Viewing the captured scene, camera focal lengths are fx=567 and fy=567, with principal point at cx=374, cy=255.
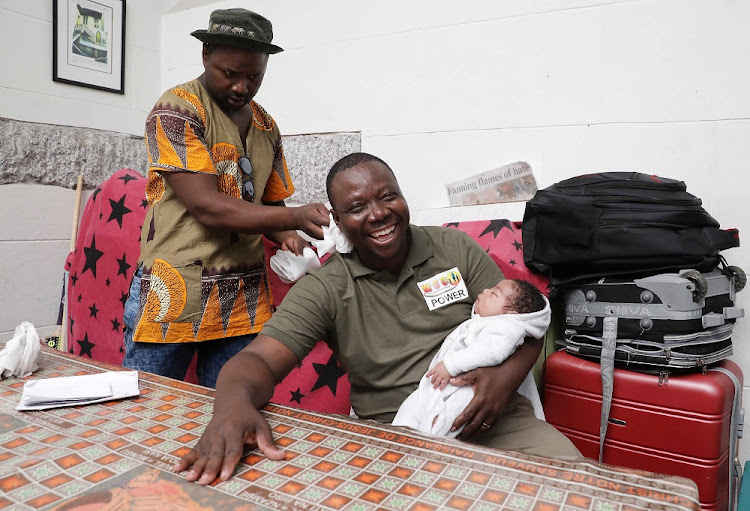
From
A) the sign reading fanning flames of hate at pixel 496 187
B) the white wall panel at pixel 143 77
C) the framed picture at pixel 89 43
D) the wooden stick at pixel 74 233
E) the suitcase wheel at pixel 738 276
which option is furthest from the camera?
the white wall panel at pixel 143 77

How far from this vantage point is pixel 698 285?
1876 mm

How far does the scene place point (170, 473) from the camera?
42.1 inches

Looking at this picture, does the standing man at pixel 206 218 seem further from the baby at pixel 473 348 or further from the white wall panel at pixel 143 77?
the white wall panel at pixel 143 77

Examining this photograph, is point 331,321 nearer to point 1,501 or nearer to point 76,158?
point 1,501

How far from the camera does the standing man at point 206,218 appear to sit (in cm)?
176

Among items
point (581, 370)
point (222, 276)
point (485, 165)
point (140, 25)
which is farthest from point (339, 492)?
point (140, 25)

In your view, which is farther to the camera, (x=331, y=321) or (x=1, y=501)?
(x=331, y=321)

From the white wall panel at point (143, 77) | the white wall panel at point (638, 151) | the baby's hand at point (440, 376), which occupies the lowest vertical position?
the baby's hand at point (440, 376)

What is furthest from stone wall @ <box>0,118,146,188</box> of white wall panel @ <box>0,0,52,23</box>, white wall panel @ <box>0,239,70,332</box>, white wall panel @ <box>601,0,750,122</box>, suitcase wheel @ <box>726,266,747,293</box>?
suitcase wheel @ <box>726,266,747,293</box>

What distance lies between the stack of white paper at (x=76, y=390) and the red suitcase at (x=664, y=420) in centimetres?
150

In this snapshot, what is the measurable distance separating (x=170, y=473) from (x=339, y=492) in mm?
331

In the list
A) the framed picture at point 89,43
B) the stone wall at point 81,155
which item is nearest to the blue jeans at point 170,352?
the stone wall at point 81,155

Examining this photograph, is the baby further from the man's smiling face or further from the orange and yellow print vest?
the orange and yellow print vest

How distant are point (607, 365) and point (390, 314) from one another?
834mm
